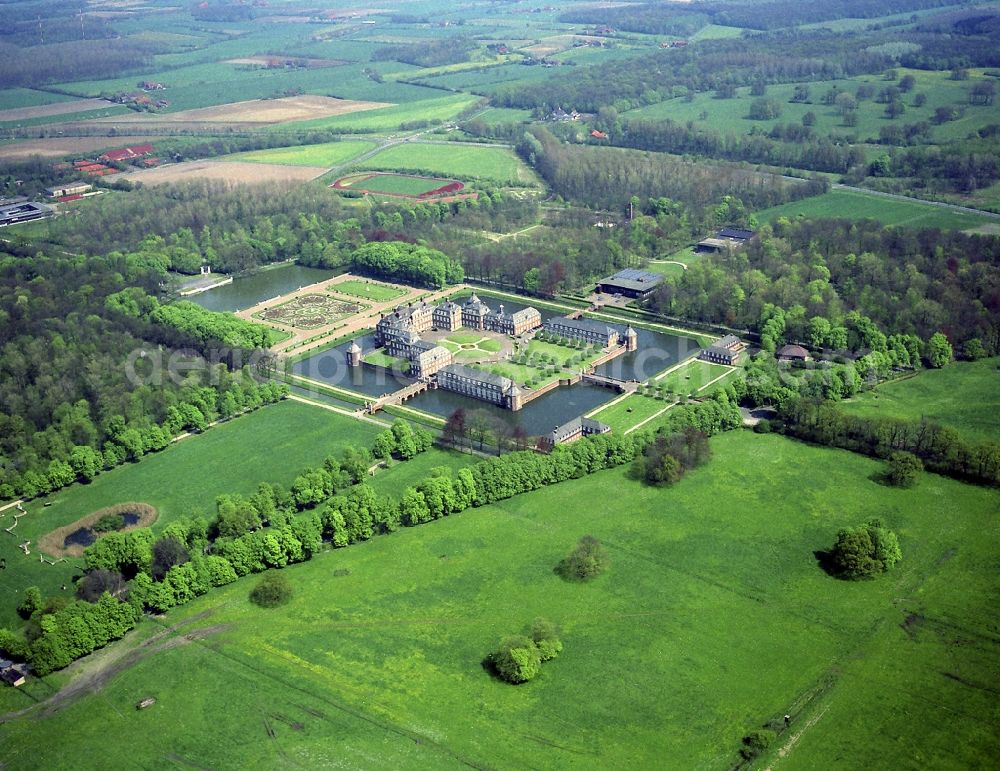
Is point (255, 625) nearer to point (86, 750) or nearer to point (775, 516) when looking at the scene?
point (86, 750)

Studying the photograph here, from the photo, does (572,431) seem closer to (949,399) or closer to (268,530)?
(268,530)

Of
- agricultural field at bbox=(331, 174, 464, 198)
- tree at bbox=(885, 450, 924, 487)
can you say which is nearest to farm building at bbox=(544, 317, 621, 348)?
tree at bbox=(885, 450, 924, 487)

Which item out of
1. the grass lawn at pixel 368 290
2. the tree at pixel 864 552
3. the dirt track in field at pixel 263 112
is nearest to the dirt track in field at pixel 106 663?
the tree at pixel 864 552

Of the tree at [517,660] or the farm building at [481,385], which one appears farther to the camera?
the farm building at [481,385]

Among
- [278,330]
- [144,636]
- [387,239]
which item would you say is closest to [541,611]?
[144,636]

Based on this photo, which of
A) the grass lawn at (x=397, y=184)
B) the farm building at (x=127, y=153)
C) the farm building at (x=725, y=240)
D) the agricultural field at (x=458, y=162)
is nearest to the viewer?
the farm building at (x=725, y=240)

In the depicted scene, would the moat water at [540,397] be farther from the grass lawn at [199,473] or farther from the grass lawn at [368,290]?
the grass lawn at [368,290]
